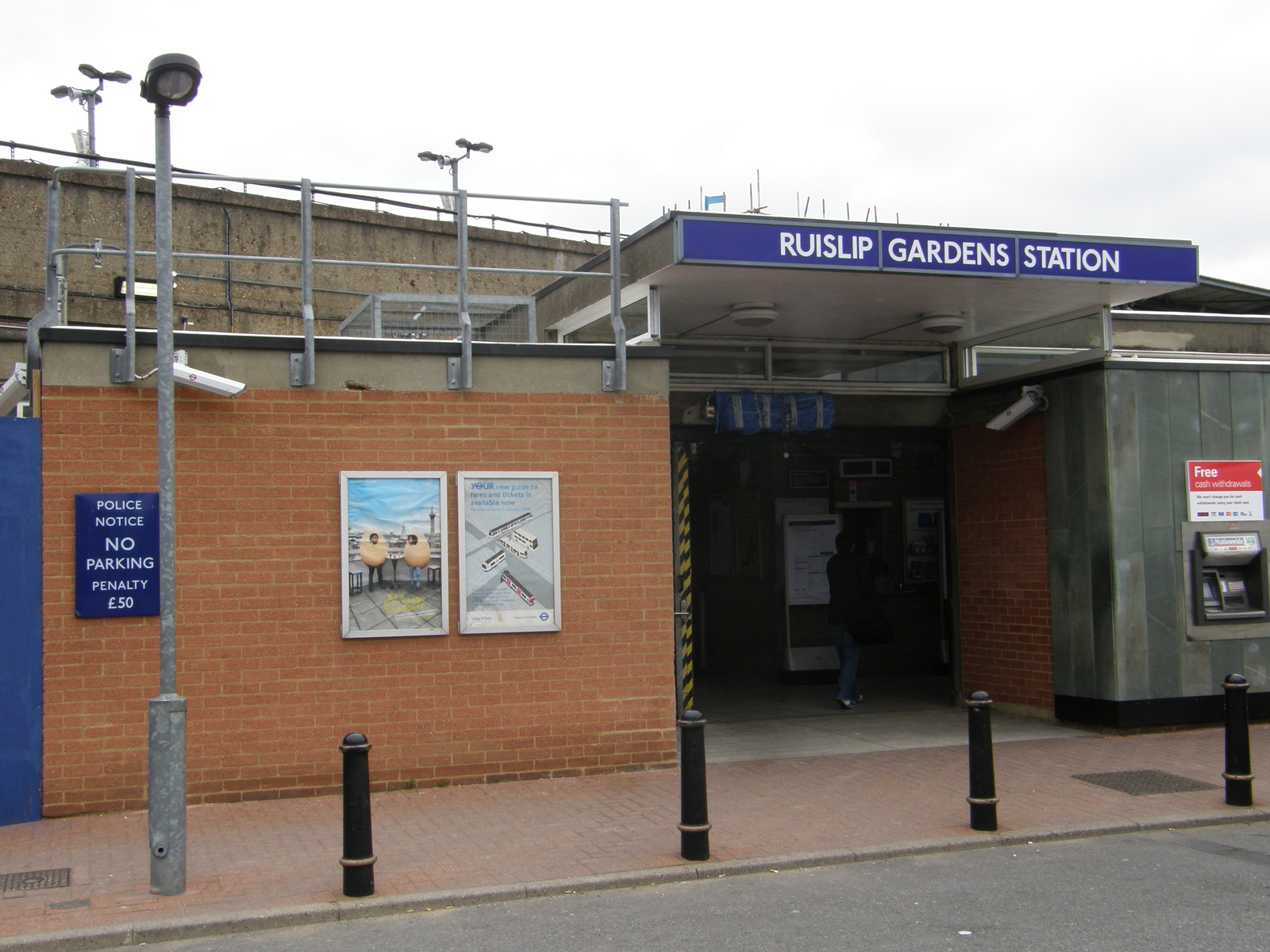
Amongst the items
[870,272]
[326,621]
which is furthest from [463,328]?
[870,272]

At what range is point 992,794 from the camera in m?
7.55

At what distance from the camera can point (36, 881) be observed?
666 cm

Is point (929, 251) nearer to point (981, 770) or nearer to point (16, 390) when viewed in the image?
point (981, 770)

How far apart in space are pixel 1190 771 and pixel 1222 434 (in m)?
3.58

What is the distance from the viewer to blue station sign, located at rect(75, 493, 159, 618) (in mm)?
8258

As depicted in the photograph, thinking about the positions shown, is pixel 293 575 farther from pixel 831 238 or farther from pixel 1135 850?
pixel 1135 850

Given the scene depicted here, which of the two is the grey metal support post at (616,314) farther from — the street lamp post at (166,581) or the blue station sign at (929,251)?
the street lamp post at (166,581)

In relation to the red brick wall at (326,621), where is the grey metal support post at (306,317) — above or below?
above

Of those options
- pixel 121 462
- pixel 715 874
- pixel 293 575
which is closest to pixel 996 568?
pixel 715 874

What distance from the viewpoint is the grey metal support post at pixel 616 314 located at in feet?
31.0

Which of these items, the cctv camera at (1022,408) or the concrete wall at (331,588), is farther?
the cctv camera at (1022,408)

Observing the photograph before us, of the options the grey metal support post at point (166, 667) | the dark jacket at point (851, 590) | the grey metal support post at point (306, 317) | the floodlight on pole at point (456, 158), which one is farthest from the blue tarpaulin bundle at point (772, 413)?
the floodlight on pole at point (456, 158)

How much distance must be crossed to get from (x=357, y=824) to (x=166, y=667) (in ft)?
4.59

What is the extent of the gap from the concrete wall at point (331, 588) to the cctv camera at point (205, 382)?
416 mm
